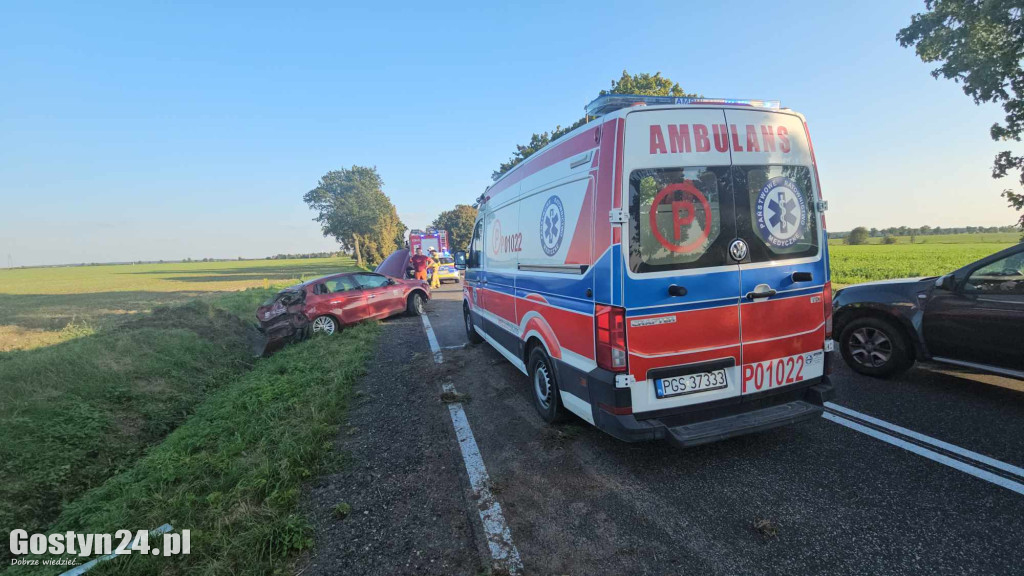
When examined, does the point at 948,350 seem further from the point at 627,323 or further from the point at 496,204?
the point at 496,204

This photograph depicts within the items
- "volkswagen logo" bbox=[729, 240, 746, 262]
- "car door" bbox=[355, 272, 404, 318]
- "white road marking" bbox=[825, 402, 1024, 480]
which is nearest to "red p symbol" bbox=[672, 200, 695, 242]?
"volkswagen logo" bbox=[729, 240, 746, 262]

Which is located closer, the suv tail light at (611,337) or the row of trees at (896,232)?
the suv tail light at (611,337)

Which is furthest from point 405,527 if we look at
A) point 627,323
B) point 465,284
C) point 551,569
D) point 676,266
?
point 465,284

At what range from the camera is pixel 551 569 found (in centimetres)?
213

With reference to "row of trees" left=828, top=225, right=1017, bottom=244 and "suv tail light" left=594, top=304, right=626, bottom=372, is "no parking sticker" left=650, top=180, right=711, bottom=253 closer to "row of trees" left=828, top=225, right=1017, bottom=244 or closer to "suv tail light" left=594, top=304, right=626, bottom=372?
"suv tail light" left=594, top=304, right=626, bottom=372

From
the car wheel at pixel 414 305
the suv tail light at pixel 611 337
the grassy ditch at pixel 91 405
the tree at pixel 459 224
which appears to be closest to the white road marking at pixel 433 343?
the car wheel at pixel 414 305

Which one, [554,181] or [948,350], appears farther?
[948,350]

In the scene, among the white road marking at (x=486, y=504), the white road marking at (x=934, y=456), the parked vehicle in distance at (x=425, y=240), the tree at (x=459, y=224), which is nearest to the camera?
the white road marking at (x=486, y=504)

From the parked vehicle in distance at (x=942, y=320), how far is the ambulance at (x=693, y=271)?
74.6 inches

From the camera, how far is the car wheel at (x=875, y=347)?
4.45 m

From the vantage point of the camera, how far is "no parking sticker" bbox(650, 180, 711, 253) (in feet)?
9.11

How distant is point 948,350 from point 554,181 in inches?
174

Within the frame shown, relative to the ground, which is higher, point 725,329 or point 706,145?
point 706,145

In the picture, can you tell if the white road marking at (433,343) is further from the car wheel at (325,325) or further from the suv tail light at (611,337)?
the suv tail light at (611,337)
